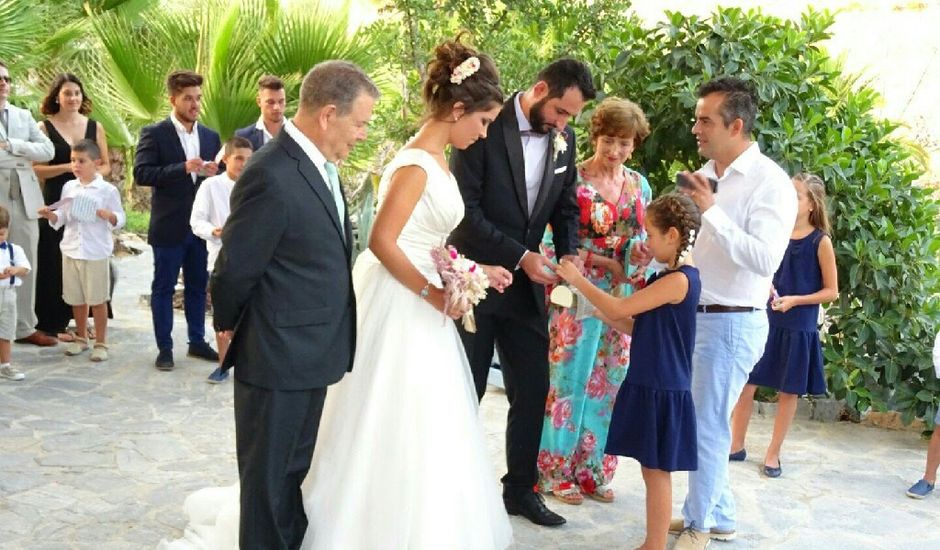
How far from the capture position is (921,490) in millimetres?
5586

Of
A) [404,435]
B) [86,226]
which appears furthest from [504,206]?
[86,226]

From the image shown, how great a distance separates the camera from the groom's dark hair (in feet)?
14.8

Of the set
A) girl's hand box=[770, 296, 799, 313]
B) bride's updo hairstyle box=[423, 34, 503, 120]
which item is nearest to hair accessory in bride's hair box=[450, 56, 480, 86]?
bride's updo hairstyle box=[423, 34, 503, 120]

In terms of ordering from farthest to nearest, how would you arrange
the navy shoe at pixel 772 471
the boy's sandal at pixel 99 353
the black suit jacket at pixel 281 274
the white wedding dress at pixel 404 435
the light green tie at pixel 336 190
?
the boy's sandal at pixel 99 353, the navy shoe at pixel 772 471, the white wedding dress at pixel 404 435, the light green tie at pixel 336 190, the black suit jacket at pixel 281 274

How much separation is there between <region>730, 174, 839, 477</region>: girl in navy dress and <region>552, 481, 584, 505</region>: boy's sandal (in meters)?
1.32

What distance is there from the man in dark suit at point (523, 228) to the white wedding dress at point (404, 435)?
0.50 meters

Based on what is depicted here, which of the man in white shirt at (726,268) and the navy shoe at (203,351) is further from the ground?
the man in white shirt at (726,268)

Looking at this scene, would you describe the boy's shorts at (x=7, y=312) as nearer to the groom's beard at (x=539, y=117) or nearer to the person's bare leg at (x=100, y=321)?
the person's bare leg at (x=100, y=321)

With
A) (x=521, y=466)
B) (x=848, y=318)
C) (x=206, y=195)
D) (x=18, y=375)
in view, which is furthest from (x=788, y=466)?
(x=18, y=375)

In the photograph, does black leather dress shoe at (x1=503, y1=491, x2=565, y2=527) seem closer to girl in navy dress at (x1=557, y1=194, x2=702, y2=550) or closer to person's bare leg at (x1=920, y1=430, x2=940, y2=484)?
girl in navy dress at (x1=557, y1=194, x2=702, y2=550)

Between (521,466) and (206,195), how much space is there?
3314 millimetres

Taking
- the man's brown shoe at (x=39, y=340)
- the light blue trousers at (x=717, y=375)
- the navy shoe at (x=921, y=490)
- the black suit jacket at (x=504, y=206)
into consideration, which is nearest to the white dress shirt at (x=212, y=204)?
the man's brown shoe at (x=39, y=340)

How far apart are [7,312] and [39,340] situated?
43.4 inches

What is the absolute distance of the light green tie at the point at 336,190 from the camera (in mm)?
3691
